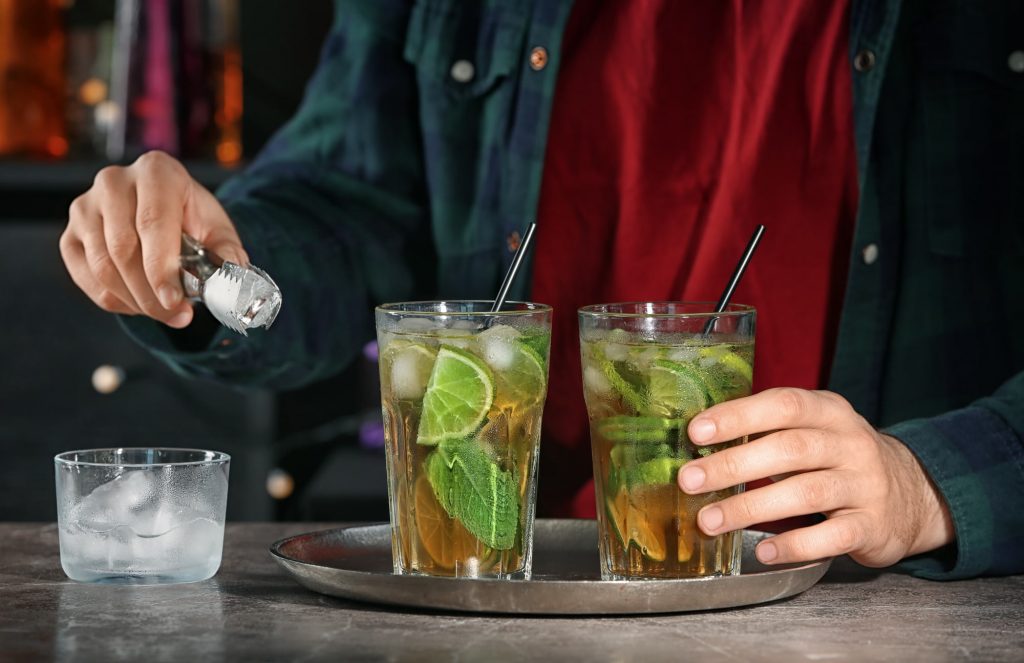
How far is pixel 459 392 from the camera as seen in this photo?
3.10 feet

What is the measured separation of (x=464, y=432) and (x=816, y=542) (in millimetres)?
274

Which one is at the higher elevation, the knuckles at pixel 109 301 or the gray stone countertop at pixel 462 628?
the knuckles at pixel 109 301

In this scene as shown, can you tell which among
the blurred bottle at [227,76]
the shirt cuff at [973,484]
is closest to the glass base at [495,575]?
the shirt cuff at [973,484]

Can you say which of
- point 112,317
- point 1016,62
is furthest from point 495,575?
point 112,317

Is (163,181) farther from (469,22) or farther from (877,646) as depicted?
(877,646)

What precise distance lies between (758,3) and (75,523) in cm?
92

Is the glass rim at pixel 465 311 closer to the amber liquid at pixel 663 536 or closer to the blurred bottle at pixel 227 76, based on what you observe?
the amber liquid at pixel 663 536

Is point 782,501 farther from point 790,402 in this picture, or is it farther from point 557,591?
point 557,591

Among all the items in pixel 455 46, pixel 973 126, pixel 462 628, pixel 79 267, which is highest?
pixel 455 46

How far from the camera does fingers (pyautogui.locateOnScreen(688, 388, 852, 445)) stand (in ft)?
3.12

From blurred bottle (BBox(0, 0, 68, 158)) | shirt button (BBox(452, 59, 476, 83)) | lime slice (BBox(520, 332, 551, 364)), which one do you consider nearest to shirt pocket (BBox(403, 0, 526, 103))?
shirt button (BBox(452, 59, 476, 83))

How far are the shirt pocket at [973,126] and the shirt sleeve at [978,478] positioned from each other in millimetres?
386

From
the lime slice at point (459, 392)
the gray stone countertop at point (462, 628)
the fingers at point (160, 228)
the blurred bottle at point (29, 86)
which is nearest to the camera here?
the gray stone countertop at point (462, 628)

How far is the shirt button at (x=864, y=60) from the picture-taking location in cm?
147
